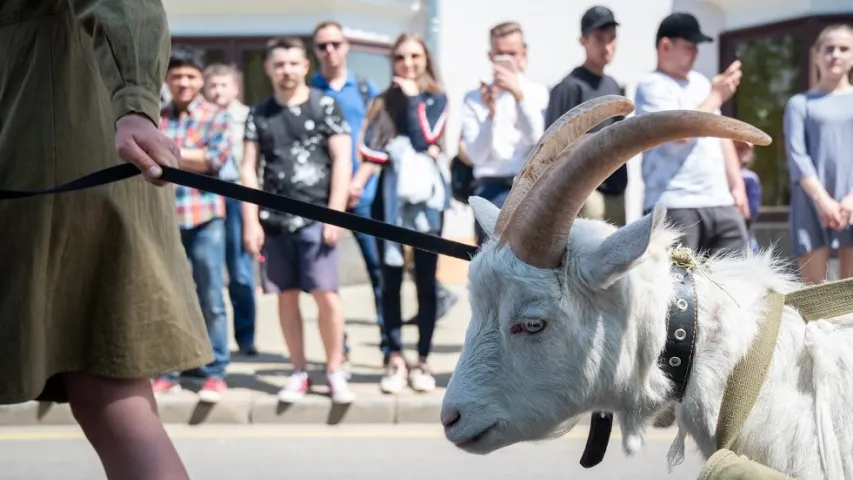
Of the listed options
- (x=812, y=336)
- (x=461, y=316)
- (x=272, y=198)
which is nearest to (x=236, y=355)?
(x=461, y=316)

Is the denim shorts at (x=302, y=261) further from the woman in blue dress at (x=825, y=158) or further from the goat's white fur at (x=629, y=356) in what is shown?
the goat's white fur at (x=629, y=356)

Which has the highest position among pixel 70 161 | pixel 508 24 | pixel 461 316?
pixel 508 24

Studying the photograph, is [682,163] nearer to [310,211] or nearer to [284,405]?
[284,405]

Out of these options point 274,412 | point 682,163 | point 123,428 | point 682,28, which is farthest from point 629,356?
point 274,412

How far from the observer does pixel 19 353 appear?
122 inches

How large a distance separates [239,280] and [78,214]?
265 inches

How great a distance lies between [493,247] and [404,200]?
16.2 feet

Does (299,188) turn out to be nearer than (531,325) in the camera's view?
No

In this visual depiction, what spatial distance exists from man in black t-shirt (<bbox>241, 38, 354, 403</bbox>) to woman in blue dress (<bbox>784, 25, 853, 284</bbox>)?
307cm

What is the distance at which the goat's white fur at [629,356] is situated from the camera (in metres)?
2.86

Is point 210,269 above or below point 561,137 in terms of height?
below

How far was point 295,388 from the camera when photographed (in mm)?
7707

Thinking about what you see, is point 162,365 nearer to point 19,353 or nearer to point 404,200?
point 19,353

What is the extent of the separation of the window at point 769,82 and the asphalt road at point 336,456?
28.4ft
